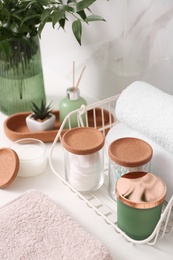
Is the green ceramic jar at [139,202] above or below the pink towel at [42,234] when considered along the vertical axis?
above

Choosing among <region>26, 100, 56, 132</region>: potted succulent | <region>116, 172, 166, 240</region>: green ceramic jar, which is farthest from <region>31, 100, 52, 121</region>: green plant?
<region>116, 172, 166, 240</region>: green ceramic jar

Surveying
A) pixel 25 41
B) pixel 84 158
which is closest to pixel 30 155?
pixel 84 158

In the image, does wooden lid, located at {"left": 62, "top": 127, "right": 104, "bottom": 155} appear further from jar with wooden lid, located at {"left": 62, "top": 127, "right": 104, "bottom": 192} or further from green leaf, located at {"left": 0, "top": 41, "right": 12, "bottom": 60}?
green leaf, located at {"left": 0, "top": 41, "right": 12, "bottom": 60}

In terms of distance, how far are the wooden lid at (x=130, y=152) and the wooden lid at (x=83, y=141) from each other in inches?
1.5

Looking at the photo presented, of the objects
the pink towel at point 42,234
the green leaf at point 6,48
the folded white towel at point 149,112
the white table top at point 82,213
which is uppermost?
the green leaf at point 6,48

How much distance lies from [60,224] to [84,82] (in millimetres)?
590

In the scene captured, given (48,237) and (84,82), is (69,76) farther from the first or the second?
(48,237)

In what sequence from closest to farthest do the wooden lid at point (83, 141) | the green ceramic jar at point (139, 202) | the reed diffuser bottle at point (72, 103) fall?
the green ceramic jar at point (139, 202) → the wooden lid at point (83, 141) → the reed diffuser bottle at point (72, 103)

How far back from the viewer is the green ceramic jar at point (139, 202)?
73 cm

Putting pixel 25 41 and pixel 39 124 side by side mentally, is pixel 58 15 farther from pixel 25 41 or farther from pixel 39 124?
pixel 39 124

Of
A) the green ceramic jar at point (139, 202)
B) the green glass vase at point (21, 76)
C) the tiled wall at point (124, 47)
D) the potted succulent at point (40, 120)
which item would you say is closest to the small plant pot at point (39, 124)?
the potted succulent at point (40, 120)

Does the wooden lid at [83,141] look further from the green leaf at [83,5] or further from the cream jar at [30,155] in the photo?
the green leaf at [83,5]

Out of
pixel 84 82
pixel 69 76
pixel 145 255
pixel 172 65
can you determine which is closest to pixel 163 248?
pixel 145 255

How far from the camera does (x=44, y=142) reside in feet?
3.57
